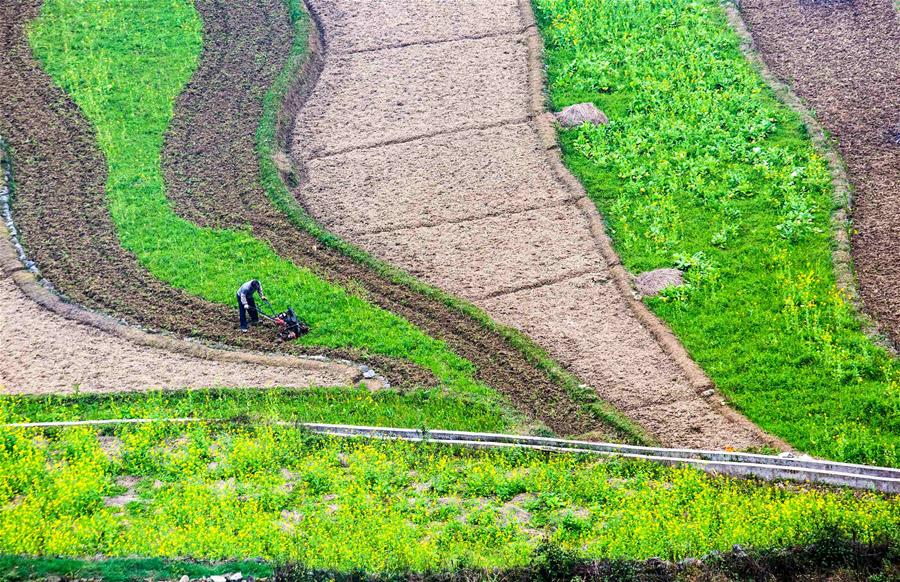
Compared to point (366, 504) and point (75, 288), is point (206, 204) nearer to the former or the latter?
point (75, 288)

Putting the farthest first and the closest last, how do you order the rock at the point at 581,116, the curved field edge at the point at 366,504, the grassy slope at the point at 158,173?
the rock at the point at 581,116 → the grassy slope at the point at 158,173 → the curved field edge at the point at 366,504

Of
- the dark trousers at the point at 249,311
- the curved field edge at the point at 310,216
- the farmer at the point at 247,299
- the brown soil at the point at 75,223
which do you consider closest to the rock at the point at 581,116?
the curved field edge at the point at 310,216

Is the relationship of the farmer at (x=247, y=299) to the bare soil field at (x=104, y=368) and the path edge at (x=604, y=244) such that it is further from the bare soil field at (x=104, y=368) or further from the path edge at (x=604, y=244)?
the path edge at (x=604, y=244)

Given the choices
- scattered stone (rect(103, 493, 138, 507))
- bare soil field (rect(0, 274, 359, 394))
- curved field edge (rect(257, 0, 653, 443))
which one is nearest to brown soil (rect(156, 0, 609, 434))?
curved field edge (rect(257, 0, 653, 443))

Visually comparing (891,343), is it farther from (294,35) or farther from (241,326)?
(294,35)

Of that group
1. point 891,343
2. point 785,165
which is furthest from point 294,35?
point 891,343

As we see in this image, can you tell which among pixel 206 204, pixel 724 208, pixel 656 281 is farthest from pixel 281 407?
pixel 724 208
